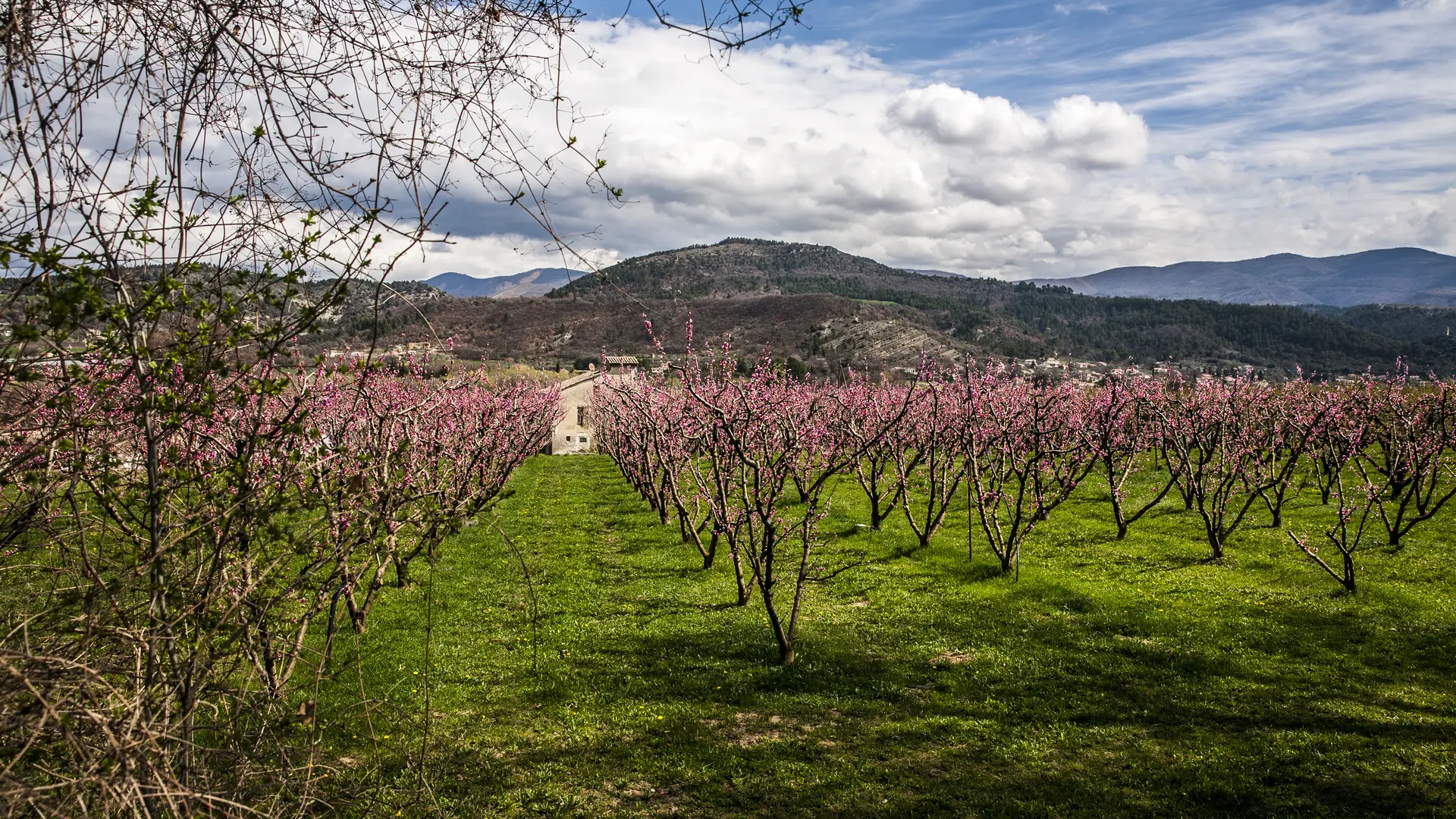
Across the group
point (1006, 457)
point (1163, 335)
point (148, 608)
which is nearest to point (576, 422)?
point (1006, 457)

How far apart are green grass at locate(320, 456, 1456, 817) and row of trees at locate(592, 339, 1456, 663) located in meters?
0.92

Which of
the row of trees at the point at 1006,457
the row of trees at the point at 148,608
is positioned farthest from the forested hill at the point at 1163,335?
the row of trees at the point at 148,608

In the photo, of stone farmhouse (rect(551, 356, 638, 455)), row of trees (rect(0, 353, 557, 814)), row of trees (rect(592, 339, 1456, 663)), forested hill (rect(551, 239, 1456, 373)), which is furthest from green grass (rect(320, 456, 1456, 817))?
forested hill (rect(551, 239, 1456, 373))

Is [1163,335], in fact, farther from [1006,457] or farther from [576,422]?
[1006,457]

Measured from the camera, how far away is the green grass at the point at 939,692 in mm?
6816

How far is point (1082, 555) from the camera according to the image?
50.3 ft

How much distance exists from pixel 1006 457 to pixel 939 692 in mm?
10403

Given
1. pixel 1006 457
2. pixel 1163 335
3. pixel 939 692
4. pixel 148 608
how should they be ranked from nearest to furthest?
pixel 148 608, pixel 939 692, pixel 1006 457, pixel 1163 335

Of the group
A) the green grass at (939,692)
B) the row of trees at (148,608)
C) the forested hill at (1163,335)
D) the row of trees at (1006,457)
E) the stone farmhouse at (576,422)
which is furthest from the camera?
the forested hill at (1163,335)

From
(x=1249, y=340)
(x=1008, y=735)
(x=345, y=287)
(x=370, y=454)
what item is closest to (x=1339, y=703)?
(x=1008, y=735)

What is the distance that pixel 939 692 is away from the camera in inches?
354

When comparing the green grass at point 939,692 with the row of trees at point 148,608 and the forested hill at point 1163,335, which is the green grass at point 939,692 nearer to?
the row of trees at point 148,608

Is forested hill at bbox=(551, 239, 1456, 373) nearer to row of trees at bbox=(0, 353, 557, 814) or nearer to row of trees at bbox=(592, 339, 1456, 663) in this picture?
row of trees at bbox=(592, 339, 1456, 663)

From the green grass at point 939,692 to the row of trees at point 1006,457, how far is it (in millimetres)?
922
